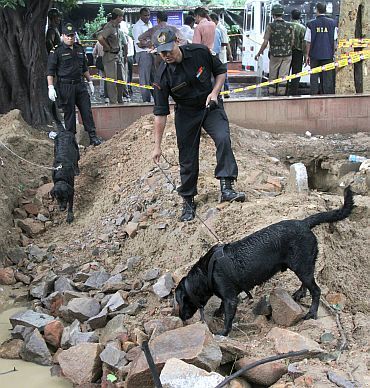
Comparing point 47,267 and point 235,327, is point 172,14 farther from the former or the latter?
point 235,327

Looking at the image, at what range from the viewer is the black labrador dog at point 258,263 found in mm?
4840

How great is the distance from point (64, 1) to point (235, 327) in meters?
9.87

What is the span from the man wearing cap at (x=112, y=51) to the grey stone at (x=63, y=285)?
7.13m

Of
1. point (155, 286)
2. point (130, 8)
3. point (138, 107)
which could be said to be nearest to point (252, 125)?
point (138, 107)

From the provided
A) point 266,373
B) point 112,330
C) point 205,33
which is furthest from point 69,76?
point 266,373

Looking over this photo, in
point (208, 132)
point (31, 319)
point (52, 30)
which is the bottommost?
point (31, 319)

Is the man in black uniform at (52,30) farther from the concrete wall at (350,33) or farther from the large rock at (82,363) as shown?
the large rock at (82,363)

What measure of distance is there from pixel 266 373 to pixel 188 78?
316 cm

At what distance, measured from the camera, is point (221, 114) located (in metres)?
6.56

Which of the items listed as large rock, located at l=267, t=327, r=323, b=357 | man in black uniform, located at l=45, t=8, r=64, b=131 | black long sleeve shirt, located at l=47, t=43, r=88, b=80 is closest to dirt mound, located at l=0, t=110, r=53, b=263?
man in black uniform, located at l=45, t=8, r=64, b=131

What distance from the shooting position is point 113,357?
4785mm

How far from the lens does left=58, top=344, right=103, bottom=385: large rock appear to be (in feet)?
15.7

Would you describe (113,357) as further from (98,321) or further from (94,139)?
(94,139)

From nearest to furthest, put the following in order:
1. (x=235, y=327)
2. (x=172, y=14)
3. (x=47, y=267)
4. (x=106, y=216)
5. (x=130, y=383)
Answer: (x=130, y=383), (x=235, y=327), (x=47, y=267), (x=106, y=216), (x=172, y=14)
